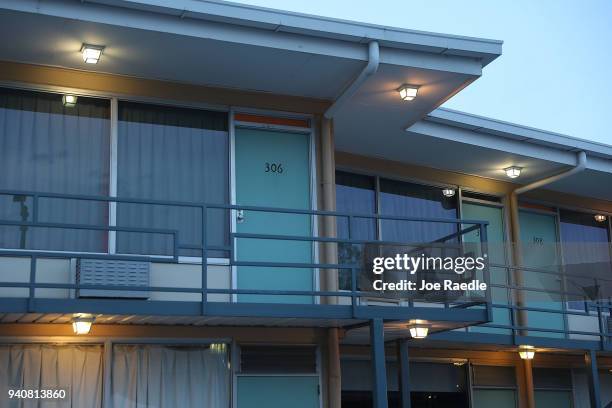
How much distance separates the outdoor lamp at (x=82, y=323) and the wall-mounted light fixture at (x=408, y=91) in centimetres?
437

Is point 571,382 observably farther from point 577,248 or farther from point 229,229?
point 229,229

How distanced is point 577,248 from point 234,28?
344 inches

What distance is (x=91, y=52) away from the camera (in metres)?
9.39

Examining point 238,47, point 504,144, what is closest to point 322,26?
point 238,47

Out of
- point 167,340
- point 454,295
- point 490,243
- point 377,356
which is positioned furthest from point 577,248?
point 167,340

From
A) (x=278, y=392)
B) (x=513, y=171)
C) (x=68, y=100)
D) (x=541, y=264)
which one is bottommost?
(x=278, y=392)

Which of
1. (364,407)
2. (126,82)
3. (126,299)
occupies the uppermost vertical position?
(126,82)

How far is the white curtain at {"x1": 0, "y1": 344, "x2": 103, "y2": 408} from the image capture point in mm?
9094

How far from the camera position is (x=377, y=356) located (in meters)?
9.41

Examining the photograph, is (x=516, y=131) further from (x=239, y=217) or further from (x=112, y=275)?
(x=112, y=275)

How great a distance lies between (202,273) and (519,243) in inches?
293

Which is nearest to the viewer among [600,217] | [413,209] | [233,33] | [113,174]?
[233,33]

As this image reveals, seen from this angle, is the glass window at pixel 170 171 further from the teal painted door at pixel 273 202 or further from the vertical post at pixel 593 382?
the vertical post at pixel 593 382

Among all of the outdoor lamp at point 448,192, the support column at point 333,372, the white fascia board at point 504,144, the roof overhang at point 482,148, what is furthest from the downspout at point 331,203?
the outdoor lamp at point 448,192
